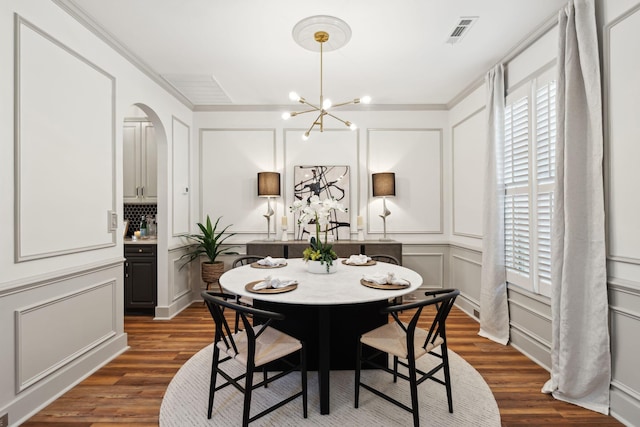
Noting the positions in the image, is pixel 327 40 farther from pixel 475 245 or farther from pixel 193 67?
pixel 475 245

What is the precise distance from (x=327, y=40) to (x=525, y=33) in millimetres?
1682

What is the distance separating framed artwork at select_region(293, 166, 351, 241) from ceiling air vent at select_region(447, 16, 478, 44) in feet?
6.84

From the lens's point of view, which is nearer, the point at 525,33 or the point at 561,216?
the point at 561,216

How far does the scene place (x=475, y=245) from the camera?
3738 mm

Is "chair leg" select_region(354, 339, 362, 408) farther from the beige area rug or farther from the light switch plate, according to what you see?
the light switch plate

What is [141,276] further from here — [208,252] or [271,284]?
[271,284]

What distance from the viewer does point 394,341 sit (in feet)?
6.40

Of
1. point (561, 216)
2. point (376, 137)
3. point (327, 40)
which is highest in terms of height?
point (327, 40)

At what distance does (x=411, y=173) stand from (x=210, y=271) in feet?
9.99

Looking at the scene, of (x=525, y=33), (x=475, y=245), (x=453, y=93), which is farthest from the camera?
(x=453, y=93)

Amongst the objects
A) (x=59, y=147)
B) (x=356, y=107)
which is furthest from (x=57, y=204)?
(x=356, y=107)

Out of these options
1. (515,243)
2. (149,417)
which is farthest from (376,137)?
(149,417)

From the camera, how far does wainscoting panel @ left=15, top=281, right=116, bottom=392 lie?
1.96 metres

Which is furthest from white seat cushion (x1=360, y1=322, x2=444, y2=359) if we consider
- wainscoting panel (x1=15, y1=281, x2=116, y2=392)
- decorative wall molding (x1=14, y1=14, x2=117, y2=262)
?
decorative wall molding (x1=14, y1=14, x2=117, y2=262)
